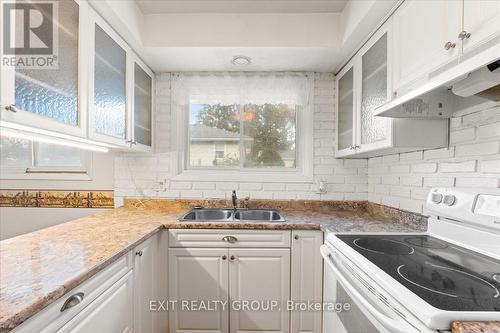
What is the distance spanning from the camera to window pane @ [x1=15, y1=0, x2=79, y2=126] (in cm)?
104

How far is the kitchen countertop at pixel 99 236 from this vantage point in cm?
82

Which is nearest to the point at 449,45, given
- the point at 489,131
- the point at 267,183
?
the point at 489,131

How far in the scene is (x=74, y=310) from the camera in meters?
0.96

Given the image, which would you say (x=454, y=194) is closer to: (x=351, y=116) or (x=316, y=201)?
(x=351, y=116)

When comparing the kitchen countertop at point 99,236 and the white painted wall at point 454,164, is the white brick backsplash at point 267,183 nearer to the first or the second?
the kitchen countertop at point 99,236

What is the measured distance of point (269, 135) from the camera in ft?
8.54

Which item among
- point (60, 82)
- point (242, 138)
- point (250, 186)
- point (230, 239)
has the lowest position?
point (230, 239)

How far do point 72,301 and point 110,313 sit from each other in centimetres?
37

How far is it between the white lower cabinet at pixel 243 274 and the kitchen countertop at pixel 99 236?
10 cm

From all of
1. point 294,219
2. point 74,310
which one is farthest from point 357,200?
point 74,310

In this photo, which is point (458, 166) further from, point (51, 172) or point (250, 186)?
point (51, 172)

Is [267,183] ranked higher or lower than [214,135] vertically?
lower

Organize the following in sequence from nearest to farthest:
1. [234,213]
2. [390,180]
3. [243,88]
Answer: [390,180] → [234,213] → [243,88]

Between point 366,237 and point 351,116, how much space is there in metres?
1.04
